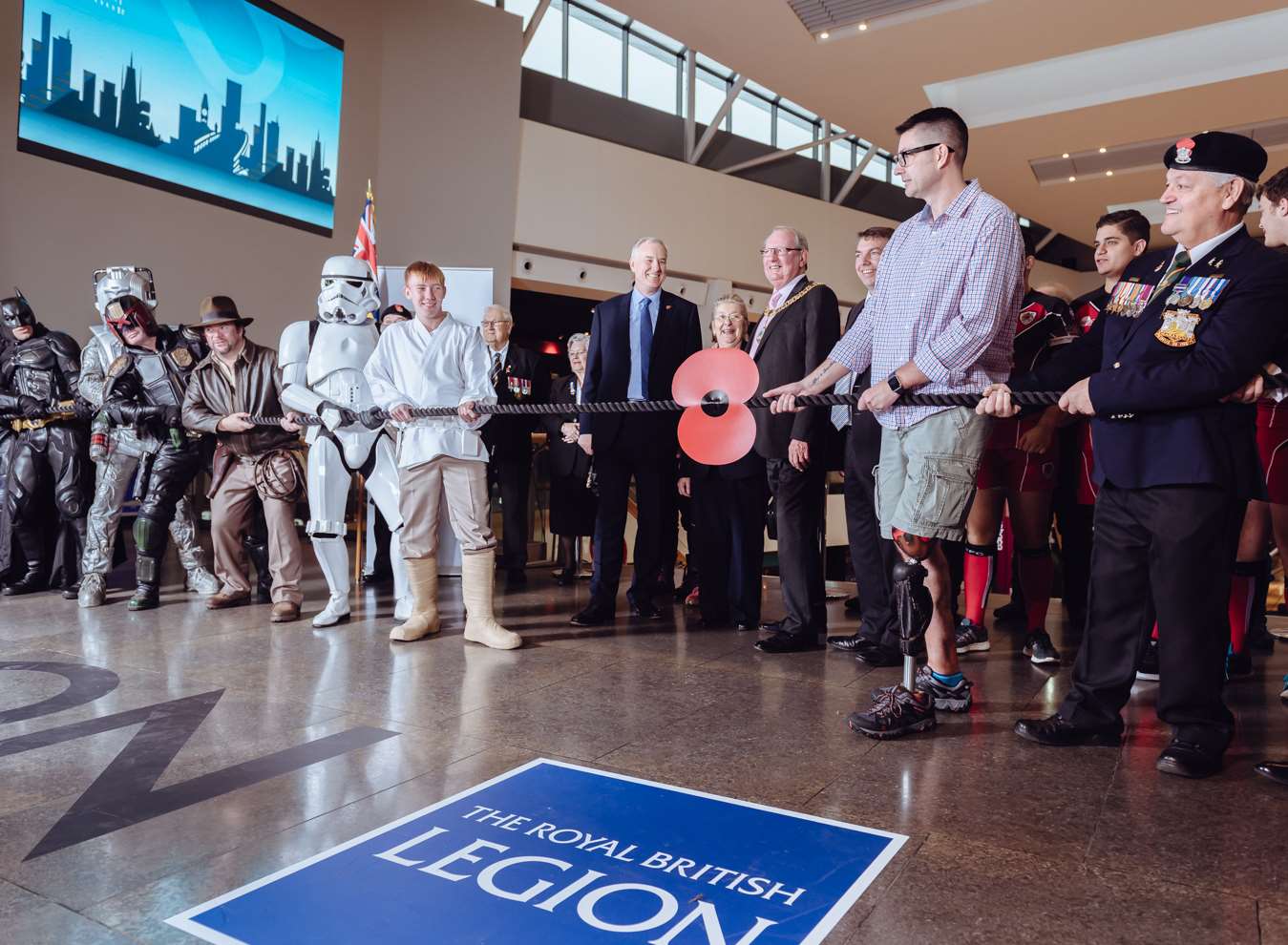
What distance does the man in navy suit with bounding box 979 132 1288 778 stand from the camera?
2.39 m

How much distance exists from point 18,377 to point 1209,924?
618cm

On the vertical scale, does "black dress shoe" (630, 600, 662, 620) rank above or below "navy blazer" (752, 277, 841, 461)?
below

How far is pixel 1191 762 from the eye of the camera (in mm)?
2455

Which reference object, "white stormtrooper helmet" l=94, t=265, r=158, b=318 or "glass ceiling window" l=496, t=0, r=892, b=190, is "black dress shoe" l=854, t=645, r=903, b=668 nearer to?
"white stormtrooper helmet" l=94, t=265, r=158, b=318

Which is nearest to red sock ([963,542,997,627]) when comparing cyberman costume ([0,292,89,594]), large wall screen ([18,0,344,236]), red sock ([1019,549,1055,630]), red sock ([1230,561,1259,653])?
red sock ([1019,549,1055,630])

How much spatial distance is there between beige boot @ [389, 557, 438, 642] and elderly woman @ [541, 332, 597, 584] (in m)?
1.77

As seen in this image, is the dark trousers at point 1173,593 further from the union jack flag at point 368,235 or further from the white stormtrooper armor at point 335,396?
the union jack flag at point 368,235

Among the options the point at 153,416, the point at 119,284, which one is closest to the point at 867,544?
the point at 153,416

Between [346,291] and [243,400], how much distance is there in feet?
2.80

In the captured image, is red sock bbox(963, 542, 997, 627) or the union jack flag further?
the union jack flag

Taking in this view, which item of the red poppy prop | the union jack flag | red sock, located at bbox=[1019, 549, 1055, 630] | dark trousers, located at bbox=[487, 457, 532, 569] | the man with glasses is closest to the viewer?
the red poppy prop

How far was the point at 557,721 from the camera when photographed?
2.91 metres

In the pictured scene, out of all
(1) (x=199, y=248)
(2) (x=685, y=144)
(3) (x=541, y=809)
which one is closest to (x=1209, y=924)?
(3) (x=541, y=809)

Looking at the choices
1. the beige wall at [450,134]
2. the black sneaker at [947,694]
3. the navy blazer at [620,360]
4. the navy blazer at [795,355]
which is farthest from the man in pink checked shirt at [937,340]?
the beige wall at [450,134]
